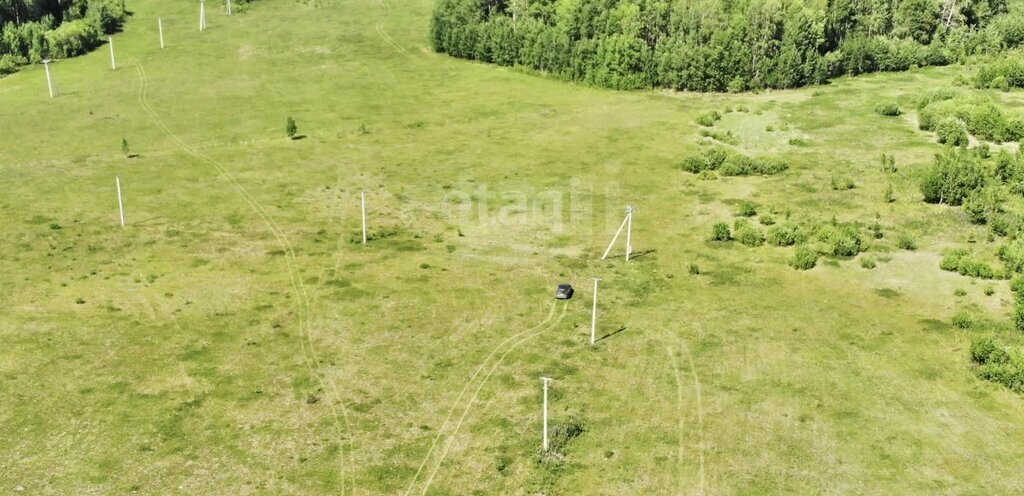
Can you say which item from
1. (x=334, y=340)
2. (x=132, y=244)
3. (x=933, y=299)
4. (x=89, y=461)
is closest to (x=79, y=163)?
(x=132, y=244)

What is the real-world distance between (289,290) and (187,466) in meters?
26.6

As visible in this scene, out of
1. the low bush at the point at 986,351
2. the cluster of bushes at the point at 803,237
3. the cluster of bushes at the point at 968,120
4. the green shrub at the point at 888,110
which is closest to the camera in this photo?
the low bush at the point at 986,351

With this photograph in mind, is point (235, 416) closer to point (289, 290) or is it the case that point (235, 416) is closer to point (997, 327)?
point (289, 290)

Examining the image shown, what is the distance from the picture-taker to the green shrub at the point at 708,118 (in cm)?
13050

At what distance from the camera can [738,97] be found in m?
147

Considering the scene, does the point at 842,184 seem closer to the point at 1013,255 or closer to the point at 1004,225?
the point at 1004,225

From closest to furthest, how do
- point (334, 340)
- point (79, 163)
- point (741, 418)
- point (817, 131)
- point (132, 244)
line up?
point (741, 418) < point (334, 340) < point (132, 244) < point (79, 163) < point (817, 131)

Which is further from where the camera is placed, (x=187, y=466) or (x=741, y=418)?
(x=741, y=418)

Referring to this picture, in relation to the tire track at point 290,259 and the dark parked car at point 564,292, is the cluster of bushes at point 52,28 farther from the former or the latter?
the dark parked car at point 564,292

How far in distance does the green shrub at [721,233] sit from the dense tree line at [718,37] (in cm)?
6550

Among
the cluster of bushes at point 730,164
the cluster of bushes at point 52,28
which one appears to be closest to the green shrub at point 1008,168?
the cluster of bushes at point 730,164

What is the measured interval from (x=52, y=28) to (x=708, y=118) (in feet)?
430

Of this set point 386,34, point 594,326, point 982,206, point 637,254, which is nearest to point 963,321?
point 982,206

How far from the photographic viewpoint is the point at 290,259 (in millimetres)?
85562
